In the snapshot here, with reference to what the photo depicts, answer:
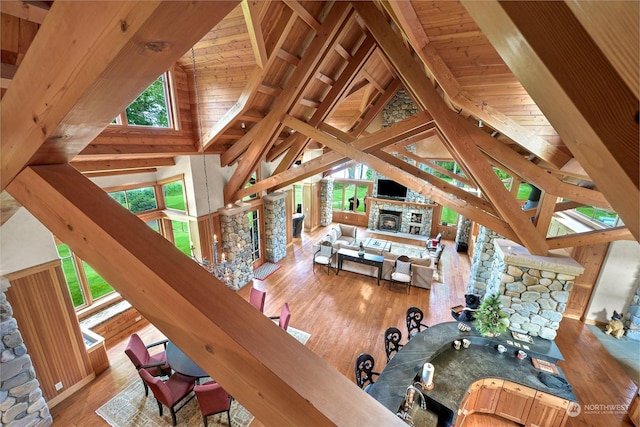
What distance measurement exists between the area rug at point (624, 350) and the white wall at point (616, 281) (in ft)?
1.41

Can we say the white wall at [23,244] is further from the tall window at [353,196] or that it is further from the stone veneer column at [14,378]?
the tall window at [353,196]

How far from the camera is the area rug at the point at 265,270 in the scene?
745cm

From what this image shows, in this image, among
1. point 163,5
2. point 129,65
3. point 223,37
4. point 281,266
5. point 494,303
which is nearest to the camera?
point 163,5

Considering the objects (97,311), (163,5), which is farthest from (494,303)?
(97,311)

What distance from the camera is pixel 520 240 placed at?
3688mm

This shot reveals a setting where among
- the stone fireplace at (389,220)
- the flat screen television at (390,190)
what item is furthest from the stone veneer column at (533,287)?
the stone fireplace at (389,220)

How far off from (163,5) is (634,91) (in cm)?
85

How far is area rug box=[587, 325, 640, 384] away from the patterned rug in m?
6.24

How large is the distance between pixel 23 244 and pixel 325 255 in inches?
241

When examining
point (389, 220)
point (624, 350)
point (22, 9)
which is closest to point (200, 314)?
point (22, 9)

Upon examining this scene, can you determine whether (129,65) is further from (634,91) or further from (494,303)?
(494,303)

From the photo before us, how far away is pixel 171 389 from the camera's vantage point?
3.44 meters

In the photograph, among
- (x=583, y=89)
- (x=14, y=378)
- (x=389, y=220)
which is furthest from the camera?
(x=389, y=220)

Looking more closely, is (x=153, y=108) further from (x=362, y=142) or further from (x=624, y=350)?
(x=624, y=350)
